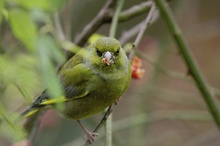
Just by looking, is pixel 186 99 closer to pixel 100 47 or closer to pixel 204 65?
pixel 100 47

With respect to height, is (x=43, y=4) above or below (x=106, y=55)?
above

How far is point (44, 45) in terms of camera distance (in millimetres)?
1771

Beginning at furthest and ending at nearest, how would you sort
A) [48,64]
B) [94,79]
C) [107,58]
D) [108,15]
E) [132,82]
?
[132,82], [108,15], [94,79], [107,58], [48,64]

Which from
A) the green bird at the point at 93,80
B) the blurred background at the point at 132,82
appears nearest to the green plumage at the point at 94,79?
the green bird at the point at 93,80

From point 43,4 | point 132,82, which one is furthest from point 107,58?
point 132,82

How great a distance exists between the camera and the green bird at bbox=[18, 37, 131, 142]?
9.74 ft

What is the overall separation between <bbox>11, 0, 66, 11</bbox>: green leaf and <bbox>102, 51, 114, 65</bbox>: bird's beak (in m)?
1.18

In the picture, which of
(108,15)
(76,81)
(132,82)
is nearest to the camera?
(76,81)

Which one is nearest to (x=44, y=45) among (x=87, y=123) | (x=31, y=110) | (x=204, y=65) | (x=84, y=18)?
(x=31, y=110)

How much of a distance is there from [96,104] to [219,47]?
5197 mm

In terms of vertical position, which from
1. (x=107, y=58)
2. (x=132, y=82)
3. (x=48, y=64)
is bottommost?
(x=132, y=82)

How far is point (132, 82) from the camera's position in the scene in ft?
16.6

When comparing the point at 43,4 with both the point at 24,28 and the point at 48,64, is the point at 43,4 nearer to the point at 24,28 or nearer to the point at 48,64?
the point at 24,28

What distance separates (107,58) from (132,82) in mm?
2128
